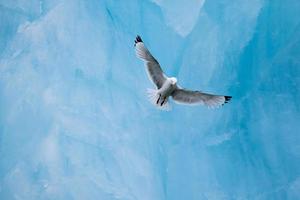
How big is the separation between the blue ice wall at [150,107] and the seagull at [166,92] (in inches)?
14.7

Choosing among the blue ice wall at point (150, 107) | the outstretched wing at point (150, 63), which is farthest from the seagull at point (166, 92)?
the blue ice wall at point (150, 107)

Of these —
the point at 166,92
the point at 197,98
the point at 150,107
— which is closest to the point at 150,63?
the point at 166,92

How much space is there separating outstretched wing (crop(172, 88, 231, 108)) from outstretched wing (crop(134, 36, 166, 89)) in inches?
Answer: 4.1

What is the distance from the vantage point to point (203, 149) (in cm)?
381

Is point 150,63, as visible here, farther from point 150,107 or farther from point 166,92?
point 150,107

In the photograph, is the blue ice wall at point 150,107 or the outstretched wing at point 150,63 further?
the blue ice wall at point 150,107

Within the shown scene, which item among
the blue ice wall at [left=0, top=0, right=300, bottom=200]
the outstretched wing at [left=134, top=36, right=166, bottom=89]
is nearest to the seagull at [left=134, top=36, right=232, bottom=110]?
the outstretched wing at [left=134, top=36, right=166, bottom=89]

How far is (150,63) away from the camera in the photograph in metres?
3.49

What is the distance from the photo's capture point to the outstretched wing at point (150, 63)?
3471 millimetres

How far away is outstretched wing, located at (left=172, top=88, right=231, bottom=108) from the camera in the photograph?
343cm

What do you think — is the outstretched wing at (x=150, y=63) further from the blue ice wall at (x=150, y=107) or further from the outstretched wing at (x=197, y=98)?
the blue ice wall at (x=150, y=107)

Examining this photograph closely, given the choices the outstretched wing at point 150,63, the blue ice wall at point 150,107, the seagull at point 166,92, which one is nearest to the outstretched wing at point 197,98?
the seagull at point 166,92

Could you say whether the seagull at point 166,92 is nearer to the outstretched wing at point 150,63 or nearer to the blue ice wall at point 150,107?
the outstretched wing at point 150,63

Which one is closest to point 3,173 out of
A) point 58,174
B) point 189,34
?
point 58,174
